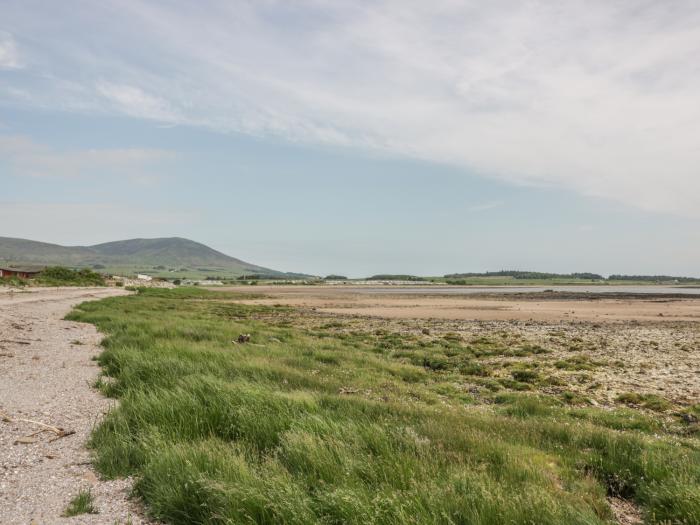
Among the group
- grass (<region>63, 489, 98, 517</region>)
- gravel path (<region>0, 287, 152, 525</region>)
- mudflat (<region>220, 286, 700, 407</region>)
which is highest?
grass (<region>63, 489, 98, 517</region>)

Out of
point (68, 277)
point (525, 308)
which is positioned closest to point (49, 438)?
point (525, 308)

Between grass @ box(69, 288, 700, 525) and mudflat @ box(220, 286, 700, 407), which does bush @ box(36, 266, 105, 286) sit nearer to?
mudflat @ box(220, 286, 700, 407)

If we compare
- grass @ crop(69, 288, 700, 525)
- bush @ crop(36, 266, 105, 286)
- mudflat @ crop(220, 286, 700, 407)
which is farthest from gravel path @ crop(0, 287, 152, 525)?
bush @ crop(36, 266, 105, 286)

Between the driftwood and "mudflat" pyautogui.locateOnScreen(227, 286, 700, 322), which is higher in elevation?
the driftwood

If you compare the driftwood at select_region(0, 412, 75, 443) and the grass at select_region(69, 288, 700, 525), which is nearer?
the grass at select_region(69, 288, 700, 525)

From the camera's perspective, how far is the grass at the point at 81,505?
17.8ft

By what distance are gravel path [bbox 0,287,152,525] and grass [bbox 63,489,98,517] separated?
8 cm

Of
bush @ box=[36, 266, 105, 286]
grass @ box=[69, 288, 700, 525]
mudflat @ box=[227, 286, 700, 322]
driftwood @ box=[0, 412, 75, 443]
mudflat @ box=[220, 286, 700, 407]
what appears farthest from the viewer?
bush @ box=[36, 266, 105, 286]

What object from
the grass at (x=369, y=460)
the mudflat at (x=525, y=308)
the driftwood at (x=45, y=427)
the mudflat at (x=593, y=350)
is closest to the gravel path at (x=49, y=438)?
the driftwood at (x=45, y=427)

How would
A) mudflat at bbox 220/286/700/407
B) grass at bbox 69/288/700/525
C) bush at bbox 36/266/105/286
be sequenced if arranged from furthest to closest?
bush at bbox 36/266/105/286
mudflat at bbox 220/286/700/407
grass at bbox 69/288/700/525

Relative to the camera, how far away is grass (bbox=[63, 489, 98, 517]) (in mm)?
5430

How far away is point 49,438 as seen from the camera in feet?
26.3

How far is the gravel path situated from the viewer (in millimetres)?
5586

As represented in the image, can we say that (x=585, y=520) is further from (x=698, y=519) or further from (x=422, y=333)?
(x=422, y=333)
